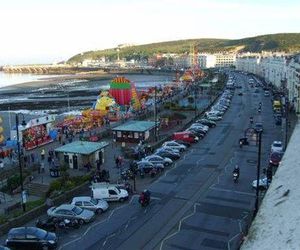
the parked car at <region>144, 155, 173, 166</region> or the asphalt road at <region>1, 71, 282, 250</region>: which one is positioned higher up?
the parked car at <region>144, 155, 173, 166</region>

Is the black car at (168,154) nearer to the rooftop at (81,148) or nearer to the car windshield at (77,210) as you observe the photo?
the rooftop at (81,148)

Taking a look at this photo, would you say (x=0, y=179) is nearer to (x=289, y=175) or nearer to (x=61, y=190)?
(x=61, y=190)

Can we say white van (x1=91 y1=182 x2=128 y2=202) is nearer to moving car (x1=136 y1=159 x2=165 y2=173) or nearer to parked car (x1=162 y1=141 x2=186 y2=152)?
moving car (x1=136 y1=159 x2=165 y2=173)

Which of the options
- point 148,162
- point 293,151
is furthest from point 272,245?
point 148,162

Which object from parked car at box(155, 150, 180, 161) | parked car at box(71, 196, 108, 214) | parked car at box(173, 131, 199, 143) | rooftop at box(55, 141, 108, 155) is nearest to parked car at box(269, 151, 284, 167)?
parked car at box(155, 150, 180, 161)

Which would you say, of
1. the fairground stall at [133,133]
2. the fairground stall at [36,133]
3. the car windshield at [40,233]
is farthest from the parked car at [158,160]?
the car windshield at [40,233]

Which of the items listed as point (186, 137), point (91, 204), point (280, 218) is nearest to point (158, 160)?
point (186, 137)
